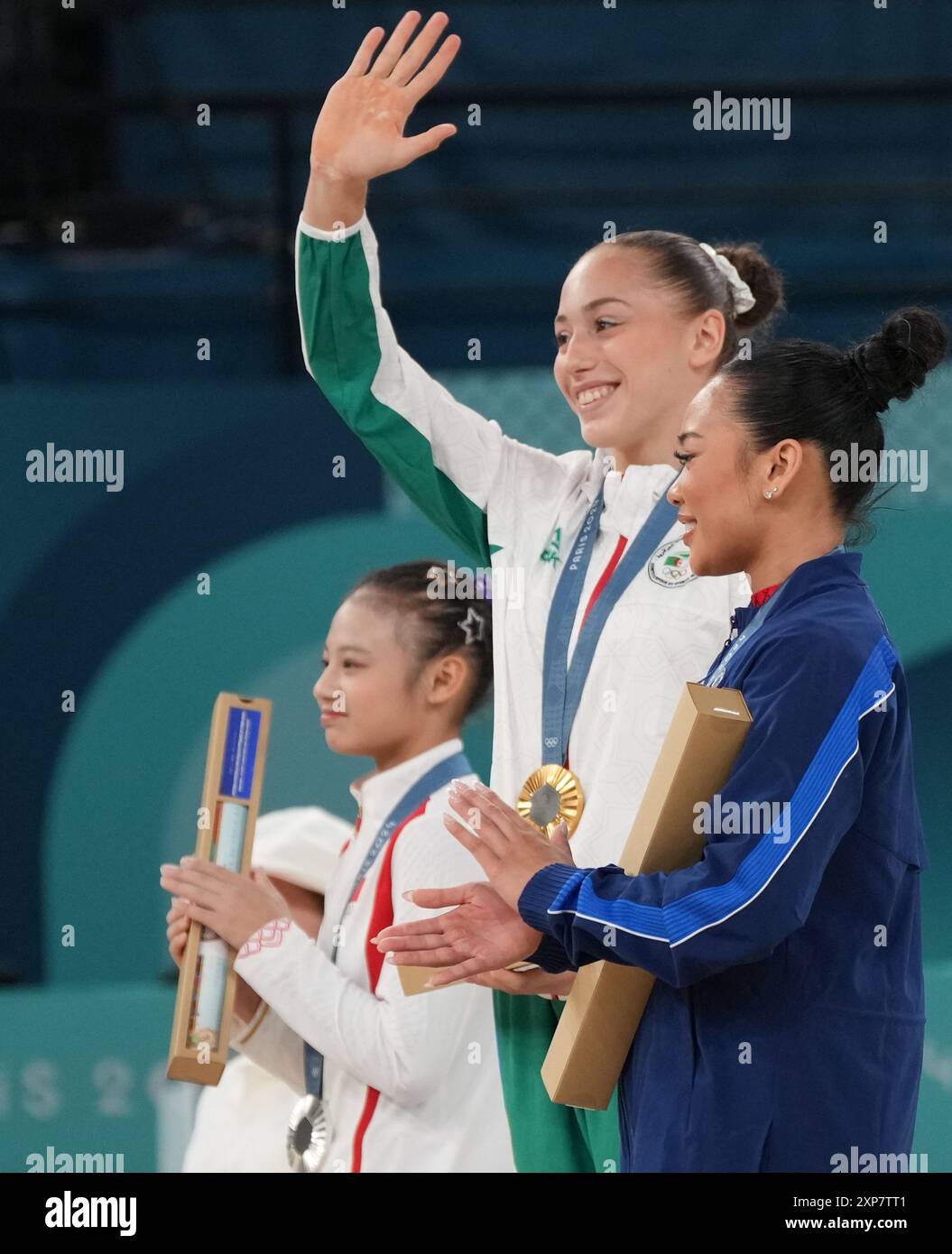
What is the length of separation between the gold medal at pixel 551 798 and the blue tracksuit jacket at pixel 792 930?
46cm

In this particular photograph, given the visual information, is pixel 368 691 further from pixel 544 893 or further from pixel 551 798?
pixel 544 893

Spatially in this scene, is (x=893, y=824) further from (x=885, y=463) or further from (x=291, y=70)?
(x=291, y=70)

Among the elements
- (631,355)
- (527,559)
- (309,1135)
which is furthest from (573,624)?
(309,1135)

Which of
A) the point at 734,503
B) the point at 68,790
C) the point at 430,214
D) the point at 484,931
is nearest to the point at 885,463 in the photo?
the point at 734,503

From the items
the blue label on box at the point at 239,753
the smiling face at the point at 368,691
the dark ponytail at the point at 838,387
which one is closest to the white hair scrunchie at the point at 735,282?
the dark ponytail at the point at 838,387

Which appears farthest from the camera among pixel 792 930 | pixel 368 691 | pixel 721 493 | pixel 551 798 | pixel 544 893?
pixel 368 691

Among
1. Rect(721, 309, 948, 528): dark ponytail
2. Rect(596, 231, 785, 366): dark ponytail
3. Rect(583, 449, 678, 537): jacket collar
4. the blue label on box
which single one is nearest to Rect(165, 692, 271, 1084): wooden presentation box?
the blue label on box

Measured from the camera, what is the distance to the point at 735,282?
2.77 metres

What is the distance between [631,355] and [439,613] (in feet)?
1.96

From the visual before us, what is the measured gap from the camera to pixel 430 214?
6.18 m

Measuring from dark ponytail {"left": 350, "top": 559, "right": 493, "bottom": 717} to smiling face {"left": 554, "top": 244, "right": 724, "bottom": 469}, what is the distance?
18.8 inches

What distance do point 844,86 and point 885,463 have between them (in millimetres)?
2621

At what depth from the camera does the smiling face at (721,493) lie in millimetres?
2053

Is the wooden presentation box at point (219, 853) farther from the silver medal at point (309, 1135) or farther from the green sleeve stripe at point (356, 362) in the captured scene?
the green sleeve stripe at point (356, 362)
